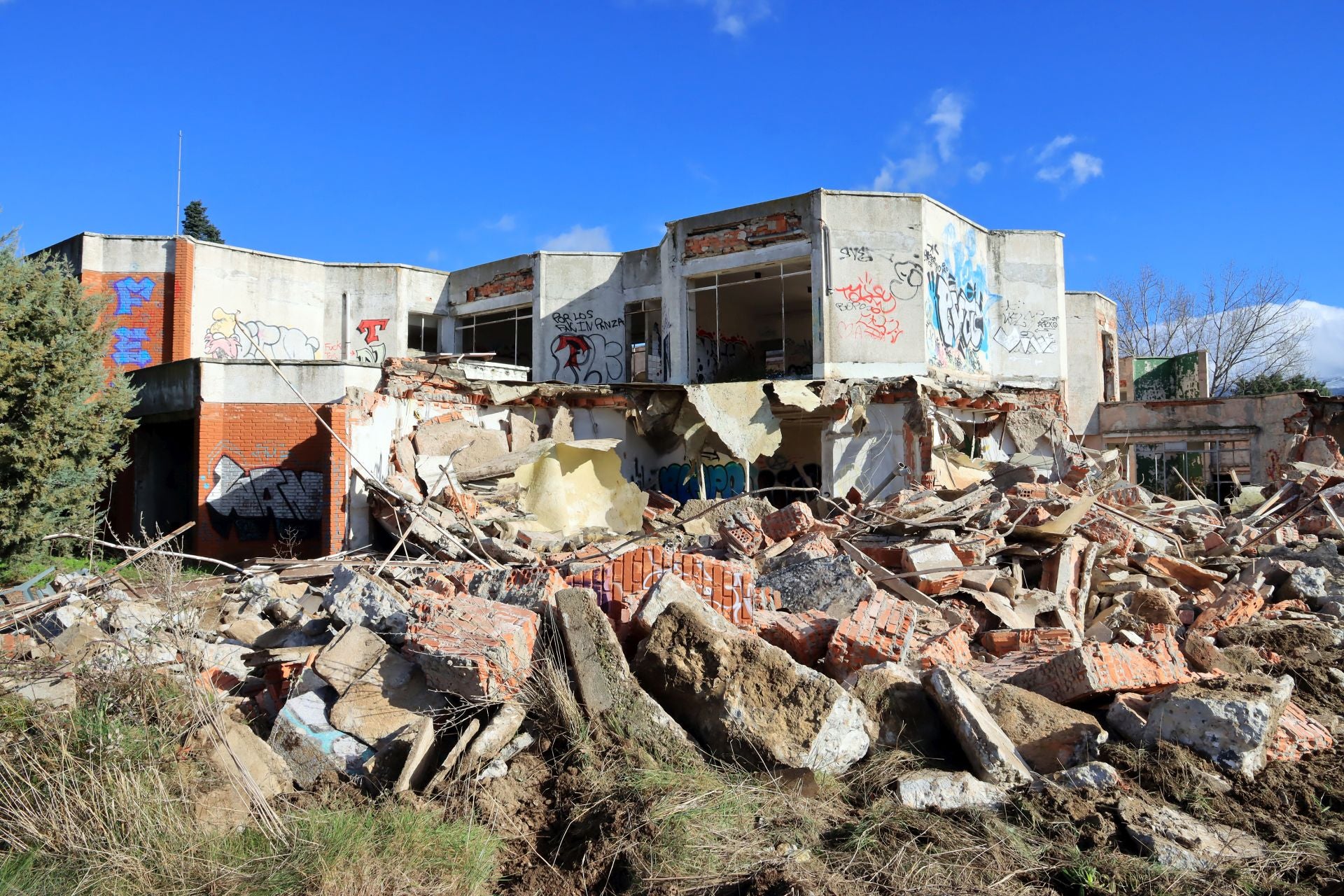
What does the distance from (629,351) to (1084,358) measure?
13379 millimetres

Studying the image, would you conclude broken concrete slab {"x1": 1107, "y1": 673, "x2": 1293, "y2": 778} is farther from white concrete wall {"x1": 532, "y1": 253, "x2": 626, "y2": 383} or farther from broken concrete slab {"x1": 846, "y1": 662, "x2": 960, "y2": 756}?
white concrete wall {"x1": 532, "y1": 253, "x2": 626, "y2": 383}

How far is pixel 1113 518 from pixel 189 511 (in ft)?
51.1

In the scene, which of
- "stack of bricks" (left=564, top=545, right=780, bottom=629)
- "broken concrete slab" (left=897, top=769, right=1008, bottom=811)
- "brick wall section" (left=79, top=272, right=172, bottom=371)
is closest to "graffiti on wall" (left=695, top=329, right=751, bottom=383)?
"brick wall section" (left=79, top=272, right=172, bottom=371)

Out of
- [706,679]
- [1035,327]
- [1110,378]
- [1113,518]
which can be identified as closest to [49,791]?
[706,679]

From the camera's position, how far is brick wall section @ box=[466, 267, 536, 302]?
22812mm

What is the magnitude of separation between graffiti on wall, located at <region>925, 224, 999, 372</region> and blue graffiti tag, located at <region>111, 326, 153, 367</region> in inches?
715

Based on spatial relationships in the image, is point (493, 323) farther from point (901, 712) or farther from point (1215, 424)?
point (901, 712)

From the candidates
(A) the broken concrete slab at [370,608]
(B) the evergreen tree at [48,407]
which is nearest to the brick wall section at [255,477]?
(B) the evergreen tree at [48,407]

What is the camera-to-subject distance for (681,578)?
586cm

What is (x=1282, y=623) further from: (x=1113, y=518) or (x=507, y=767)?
(x=507, y=767)

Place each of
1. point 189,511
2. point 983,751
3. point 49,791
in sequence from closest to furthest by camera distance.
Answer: point 49,791 < point 983,751 < point 189,511

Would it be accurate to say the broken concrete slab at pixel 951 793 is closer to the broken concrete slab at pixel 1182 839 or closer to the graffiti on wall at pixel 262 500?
the broken concrete slab at pixel 1182 839

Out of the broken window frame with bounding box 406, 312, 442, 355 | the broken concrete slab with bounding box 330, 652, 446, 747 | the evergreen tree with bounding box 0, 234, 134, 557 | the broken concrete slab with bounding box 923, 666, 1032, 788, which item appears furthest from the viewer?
the broken window frame with bounding box 406, 312, 442, 355

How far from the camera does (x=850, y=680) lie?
16.2 feet
